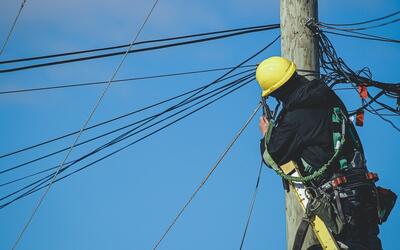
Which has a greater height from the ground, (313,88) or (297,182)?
(313,88)

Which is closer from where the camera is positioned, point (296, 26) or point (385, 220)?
point (385, 220)

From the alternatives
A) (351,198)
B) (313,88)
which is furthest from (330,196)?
(313,88)

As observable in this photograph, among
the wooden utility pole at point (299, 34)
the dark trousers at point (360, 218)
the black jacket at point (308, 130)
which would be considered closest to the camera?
the dark trousers at point (360, 218)

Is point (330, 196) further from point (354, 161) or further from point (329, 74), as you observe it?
point (329, 74)

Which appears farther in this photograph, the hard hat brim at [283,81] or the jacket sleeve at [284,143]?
the hard hat brim at [283,81]

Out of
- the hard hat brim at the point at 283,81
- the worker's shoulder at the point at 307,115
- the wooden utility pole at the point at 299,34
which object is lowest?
the worker's shoulder at the point at 307,115

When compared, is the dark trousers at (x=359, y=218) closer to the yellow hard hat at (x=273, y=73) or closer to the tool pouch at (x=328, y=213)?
the tool pouch at (x=328, y=213)

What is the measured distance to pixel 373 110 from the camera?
777 cm

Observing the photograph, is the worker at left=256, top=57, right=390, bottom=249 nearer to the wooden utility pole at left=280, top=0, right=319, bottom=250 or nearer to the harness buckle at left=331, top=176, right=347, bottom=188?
the harness buckle at left=331, top=176, right=347, bottom=188

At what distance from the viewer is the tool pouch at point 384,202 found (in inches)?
203

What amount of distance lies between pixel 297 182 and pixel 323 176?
0.98 ft

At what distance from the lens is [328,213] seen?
16.6 feet

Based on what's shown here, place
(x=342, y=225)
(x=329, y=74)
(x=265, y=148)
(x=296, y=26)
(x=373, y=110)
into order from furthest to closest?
(x=373, y=110) < (x=329, y=74) < (x=296, y=26) < (x=265, y=148) < (x=342, y=225)

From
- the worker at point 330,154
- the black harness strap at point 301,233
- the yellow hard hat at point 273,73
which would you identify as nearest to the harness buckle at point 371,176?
the worker at point 330,154
